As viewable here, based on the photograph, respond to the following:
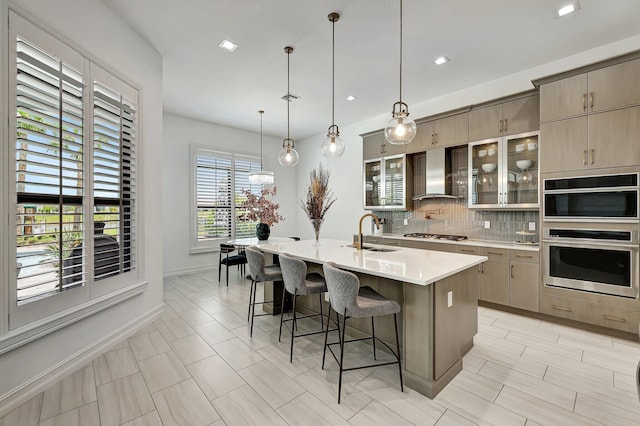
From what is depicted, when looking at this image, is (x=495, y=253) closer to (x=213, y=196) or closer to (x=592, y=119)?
(x=592, y=119)

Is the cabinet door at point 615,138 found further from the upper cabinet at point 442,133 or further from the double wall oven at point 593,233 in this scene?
the upper cabinet at point 442,133

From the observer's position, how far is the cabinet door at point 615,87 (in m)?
2.80

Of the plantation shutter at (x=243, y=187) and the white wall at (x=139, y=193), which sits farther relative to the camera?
the plantation shutter at (x=243, y=187)

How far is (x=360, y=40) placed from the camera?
320 centimetres

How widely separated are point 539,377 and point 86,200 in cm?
406

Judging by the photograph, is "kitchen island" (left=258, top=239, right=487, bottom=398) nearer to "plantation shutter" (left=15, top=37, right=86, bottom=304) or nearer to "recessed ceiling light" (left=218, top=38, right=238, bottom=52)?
"plantation shutter" (left=15, top=37, right=86, bottom=304)

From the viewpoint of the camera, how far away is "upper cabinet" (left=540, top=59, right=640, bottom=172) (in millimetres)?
2818

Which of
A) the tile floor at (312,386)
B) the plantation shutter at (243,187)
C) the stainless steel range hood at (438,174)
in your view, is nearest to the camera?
the tile floor at (312,386)

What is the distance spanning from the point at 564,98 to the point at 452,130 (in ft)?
4.50

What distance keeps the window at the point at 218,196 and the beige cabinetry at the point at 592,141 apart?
5.03 m

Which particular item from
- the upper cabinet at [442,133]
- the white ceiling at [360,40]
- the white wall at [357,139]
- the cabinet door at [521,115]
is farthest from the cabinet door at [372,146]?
the cabinet door at [521,115]

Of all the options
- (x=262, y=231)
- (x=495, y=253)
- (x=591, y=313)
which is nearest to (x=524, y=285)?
(x=495, y=253)

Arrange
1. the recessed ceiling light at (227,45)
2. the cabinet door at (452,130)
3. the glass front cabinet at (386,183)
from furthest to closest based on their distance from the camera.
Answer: the glass front cabinet at (386,183) → the cabinet door at (452,130) → the recessed ceiling light at (227,45)

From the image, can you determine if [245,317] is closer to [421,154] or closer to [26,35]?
[26,35]
